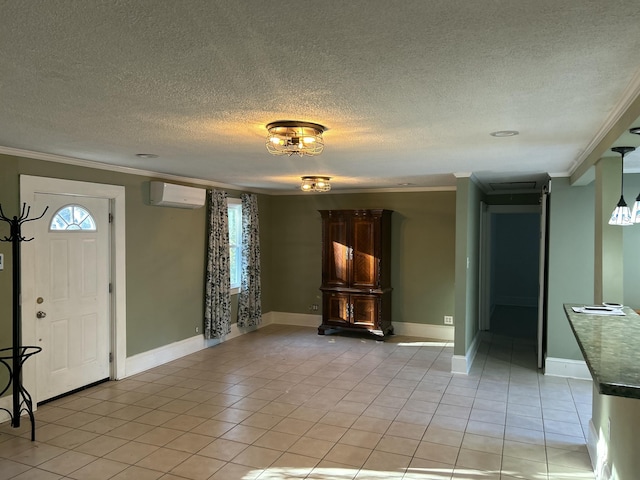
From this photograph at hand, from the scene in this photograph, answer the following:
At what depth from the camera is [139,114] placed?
8.68ft

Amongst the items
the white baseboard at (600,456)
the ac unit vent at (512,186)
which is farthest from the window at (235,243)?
the white baseboard at (600,456)

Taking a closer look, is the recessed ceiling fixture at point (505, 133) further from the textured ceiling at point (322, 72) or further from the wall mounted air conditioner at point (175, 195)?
the wall mounted air conditioner at point (175, 195)

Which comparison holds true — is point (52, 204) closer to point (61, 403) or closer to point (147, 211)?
point (147, 211)

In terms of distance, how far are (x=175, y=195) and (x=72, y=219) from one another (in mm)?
1219

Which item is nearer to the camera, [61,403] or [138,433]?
[138,433]

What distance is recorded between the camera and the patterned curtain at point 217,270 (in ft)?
20.6

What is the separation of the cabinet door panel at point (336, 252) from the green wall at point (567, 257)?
113 inches

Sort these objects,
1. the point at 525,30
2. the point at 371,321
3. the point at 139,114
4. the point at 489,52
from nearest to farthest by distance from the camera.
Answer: the point at 525,30
the point at 489,52
the point at 139,114
the point at 371,321

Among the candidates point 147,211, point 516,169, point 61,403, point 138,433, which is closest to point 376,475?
point 138,433

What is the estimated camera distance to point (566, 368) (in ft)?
17.0

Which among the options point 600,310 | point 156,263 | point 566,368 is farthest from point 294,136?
point 566,368

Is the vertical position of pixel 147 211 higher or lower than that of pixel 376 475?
higher

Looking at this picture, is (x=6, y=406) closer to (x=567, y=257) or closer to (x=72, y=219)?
(x=72, y=219)

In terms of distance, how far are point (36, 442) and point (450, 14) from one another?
3.97m
